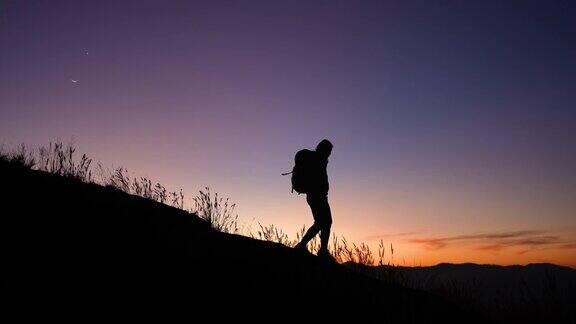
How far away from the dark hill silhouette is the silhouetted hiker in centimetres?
55

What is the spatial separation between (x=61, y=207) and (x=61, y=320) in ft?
7.31

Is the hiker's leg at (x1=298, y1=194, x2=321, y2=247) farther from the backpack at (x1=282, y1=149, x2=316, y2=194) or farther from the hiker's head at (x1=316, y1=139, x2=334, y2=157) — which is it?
the hiker's head at (x1=316, y1=139, x2=334, y2=157)

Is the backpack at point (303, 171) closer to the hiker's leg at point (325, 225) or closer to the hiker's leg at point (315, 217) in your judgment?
the hiker's leg at point (315, 217)

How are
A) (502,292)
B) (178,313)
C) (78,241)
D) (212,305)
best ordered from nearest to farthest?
(178,313), (212,305), (78,241), (502,292)

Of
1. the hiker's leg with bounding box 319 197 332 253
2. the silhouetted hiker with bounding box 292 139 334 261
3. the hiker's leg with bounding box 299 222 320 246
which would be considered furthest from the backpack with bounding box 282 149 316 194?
the hiker's leg with bounding box 299 222 320 246

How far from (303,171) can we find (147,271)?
136 inches

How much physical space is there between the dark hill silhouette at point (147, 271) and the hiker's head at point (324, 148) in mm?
1634

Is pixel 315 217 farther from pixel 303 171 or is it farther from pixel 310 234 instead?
pixel 303 171

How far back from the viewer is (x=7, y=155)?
24.2 ft

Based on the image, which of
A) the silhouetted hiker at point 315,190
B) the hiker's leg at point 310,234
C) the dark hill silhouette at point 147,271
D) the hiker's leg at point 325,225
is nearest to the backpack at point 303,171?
the silhouetted hiker at point 315,190

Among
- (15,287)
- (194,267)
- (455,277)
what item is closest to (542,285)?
(455,277)

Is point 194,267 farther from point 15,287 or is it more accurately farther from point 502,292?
point 502,292

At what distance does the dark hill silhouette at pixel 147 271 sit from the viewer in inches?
117

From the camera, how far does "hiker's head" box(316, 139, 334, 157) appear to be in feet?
22.3
